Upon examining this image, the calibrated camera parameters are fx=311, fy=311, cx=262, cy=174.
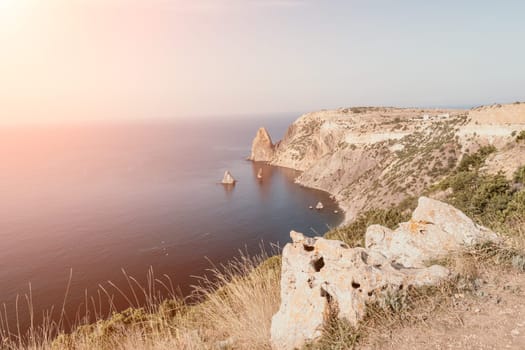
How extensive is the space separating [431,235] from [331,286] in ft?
10.1

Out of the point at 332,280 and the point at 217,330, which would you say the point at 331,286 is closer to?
the point at 332,280

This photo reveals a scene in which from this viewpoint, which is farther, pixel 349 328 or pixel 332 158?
pixel 332 158

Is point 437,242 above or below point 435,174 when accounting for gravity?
above

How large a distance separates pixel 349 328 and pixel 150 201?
67658mm

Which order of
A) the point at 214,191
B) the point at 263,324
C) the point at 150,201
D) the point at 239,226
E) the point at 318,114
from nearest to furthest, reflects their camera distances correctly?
the point at 263,324, the point at 239,226, the point at 150,201, the point at 214,191, the point at 318,114

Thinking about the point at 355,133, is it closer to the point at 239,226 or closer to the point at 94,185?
the point at 239,226

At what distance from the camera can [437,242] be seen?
618 cm

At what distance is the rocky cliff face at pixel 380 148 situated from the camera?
137ft

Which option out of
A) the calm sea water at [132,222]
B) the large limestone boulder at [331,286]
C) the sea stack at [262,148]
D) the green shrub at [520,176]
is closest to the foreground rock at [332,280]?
the large limestone boulder at [331,286]

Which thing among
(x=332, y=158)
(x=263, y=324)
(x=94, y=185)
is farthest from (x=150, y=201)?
(x=263, y=324)

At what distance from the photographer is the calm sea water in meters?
37.9

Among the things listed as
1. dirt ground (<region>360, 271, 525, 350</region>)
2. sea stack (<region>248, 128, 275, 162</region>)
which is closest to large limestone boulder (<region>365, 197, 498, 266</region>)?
dirt ground (<region>360, 271, 525, 350</region>)

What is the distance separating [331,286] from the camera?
452 cm

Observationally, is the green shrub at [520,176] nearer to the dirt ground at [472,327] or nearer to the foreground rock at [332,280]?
the foreground rock at [332,280]
